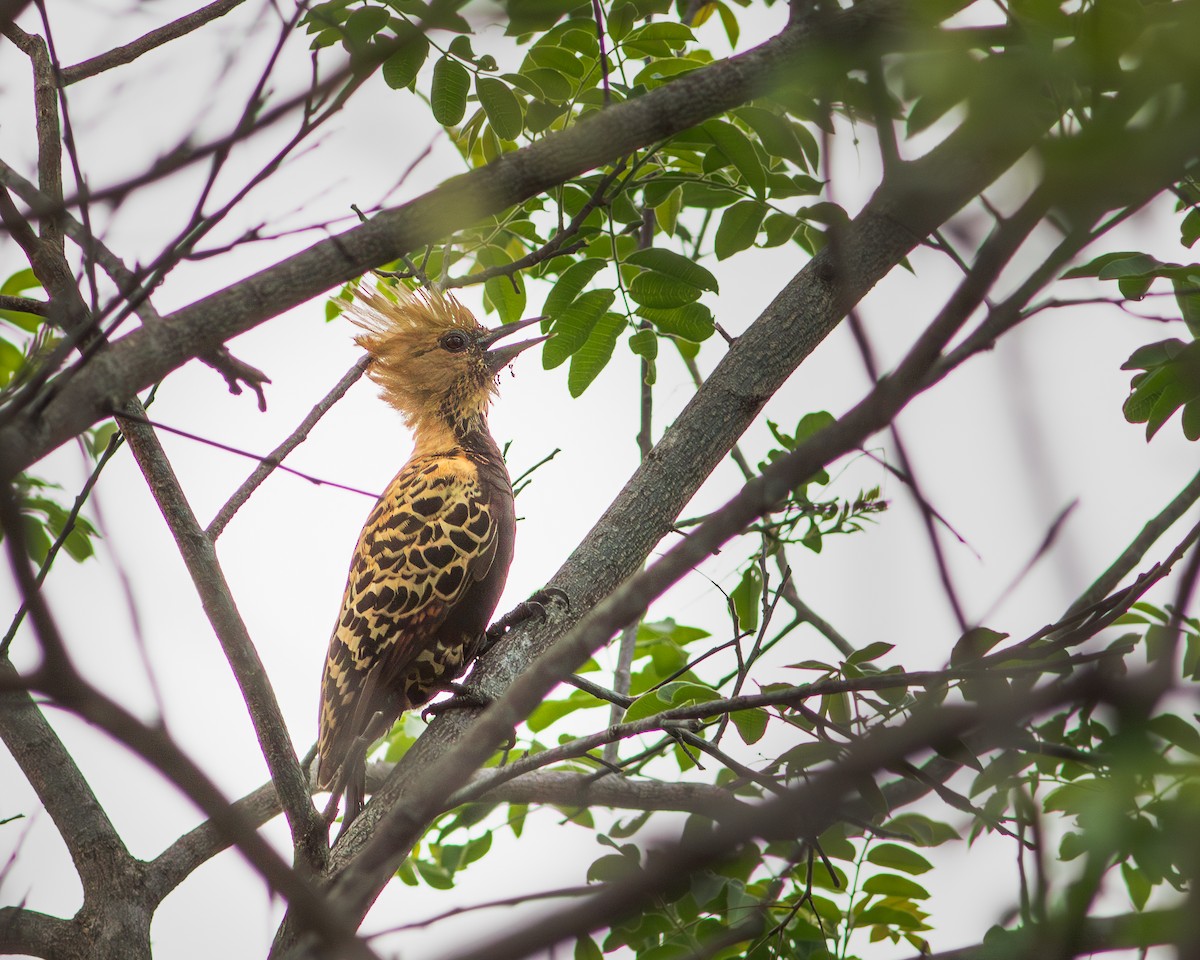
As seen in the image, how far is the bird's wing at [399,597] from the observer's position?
15.9 ft

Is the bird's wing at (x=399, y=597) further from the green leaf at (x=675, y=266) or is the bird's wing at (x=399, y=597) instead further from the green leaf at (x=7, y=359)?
the green leaf at (x=7, y=359)

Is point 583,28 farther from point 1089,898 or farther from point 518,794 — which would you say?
point 1089,898

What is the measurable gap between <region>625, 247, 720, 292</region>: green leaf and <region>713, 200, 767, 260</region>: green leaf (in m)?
0.09

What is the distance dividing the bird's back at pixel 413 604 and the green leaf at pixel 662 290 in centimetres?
146

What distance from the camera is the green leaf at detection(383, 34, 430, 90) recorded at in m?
3.87

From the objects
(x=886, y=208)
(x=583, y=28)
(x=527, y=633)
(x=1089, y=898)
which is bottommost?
(x=1089, y=898)

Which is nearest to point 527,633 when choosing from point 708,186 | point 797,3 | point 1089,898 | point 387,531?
point 387,531

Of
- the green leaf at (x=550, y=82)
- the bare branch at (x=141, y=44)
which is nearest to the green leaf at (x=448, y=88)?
the green leaf at (x=550, y=82)

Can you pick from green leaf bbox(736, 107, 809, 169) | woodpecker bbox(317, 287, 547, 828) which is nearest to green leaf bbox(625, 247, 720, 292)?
green leaf bbox(736, 107, 809, 169)

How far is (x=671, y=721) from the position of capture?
327 cm

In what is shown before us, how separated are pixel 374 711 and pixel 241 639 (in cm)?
185

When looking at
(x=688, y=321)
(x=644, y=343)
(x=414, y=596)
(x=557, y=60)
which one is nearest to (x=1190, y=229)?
(x=688, y=321)

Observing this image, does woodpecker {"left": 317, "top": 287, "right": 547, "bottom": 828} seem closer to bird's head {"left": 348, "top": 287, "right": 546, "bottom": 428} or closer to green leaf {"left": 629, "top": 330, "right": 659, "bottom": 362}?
bird's head {"left": 348, "top": 287, "right": 546, "bottom": 428}

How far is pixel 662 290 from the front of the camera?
434cm
